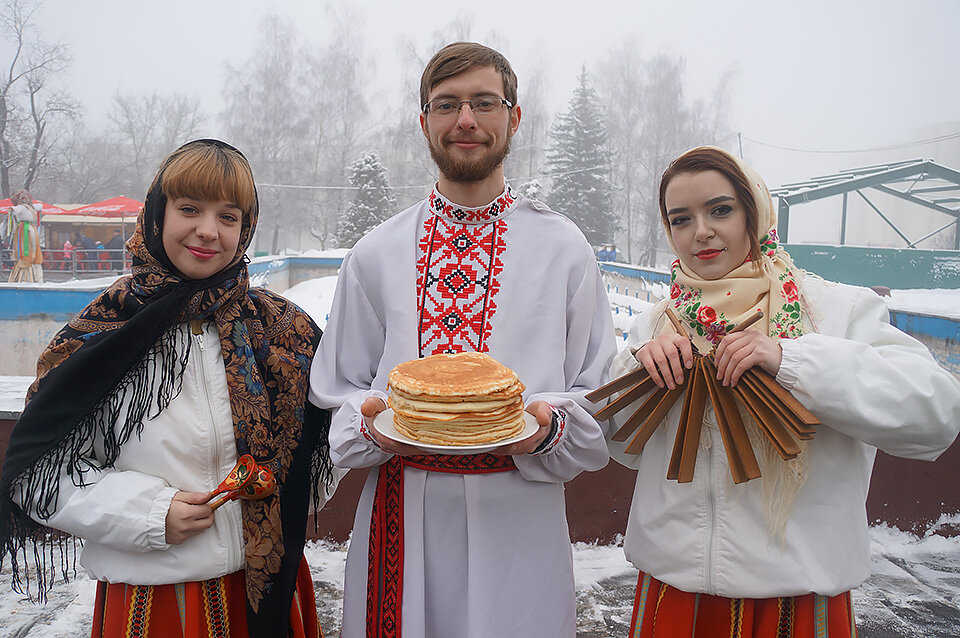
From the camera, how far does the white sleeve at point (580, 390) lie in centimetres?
172

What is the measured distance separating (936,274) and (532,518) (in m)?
15.4

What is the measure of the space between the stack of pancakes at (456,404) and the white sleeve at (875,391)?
673 millimetres

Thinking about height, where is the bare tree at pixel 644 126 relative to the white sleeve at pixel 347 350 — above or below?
above

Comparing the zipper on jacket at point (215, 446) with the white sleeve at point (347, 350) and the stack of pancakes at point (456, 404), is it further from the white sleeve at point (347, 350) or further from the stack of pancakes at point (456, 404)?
the stack of pancakes at point (456, 404)

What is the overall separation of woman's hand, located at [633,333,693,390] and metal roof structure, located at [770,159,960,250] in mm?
14874

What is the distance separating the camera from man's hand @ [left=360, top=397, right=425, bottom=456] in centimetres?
154

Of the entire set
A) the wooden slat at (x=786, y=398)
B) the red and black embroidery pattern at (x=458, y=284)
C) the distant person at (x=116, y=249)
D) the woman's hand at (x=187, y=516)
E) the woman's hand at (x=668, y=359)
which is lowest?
the woman's hand at (x=187, y=516)

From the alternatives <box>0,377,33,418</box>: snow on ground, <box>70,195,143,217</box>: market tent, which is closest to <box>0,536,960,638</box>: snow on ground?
<box>0,377,33,418</box>: snow on ground

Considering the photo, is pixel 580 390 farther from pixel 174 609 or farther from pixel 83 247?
pixel 83 247

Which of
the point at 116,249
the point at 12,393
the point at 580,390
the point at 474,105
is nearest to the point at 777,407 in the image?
the point at 580,390

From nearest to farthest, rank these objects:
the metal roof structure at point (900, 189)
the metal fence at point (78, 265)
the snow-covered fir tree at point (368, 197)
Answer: the metal roof structure at point (900, 189), the metal fence at point (78, 265), the snow-covered fir tree at point (368, 197)

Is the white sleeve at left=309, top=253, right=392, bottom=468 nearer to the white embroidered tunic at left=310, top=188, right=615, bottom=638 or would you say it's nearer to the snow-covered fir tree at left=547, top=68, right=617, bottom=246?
the white embroidered tunic at left=310, top=188, right=615, bottom=638

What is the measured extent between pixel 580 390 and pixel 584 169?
23158 mm

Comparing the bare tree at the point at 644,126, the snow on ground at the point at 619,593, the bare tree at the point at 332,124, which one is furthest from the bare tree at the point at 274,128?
the snow on ground at the point at 619,593
